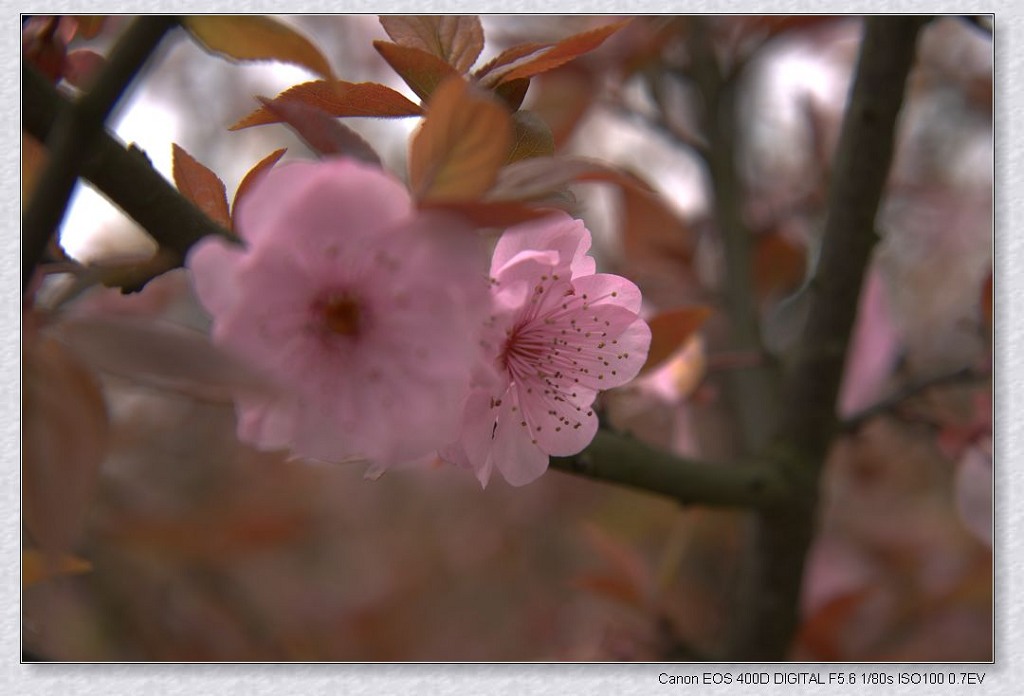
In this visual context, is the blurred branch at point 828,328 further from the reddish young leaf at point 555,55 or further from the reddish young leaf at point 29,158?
the reddish young leaf at point 29,158

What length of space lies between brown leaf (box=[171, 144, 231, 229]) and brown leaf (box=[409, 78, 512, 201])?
0.15m

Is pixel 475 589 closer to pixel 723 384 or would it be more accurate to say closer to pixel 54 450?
pixel 723 384

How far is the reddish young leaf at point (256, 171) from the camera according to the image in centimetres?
42

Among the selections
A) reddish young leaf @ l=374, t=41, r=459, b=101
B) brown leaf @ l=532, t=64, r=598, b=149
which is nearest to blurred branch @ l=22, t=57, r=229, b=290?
reddish young leaf @ l=374, t=41, r=459, b=101

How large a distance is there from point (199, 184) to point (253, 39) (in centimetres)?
8

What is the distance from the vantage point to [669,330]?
2.10 feet

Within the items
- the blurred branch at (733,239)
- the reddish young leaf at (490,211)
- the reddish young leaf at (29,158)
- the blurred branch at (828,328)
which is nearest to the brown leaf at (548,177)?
the reddish young leaf at (490,211)

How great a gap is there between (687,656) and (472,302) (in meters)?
0.65

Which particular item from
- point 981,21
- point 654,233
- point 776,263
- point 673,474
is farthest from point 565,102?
point 673,474

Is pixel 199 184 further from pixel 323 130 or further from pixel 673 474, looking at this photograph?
pixel 673 474

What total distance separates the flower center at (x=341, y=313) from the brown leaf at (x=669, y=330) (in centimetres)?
31

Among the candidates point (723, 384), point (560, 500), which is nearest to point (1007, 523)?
point (723, 384)

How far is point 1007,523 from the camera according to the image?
0.76 metres

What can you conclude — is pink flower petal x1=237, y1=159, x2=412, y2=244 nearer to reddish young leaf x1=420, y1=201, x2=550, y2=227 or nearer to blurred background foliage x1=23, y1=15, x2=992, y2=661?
reddish young leaf x1=420, y1=201, x2=550, y2=227
